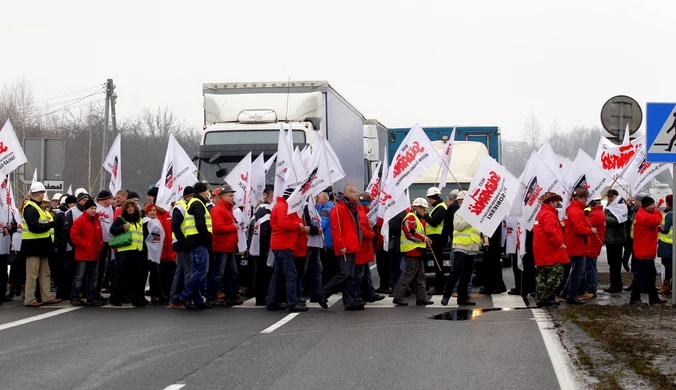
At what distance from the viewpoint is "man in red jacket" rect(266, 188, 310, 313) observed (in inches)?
555

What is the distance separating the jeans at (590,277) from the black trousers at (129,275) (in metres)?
7.14

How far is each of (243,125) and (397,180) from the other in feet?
21.9

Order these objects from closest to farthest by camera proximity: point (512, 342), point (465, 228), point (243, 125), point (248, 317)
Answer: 1. point (512, 342)
2. point (248, 317)
3. point (465, 228)
4. point (243, 125)

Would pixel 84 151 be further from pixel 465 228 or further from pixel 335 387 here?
pixel 335 387

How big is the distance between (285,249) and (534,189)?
3994mm

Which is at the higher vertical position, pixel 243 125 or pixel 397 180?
pixel 243 125

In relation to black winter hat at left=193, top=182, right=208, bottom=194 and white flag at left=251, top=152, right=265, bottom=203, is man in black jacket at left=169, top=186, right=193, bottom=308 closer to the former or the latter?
black winter hat at left=193, top=182, right=208, bottom=194

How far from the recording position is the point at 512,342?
10.7 meters

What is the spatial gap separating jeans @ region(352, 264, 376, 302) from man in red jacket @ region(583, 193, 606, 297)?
11.3 feet

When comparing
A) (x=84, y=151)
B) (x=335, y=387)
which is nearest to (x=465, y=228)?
(x=335, y=387)

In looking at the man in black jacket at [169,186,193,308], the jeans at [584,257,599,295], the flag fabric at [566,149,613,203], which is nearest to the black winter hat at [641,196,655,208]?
the flag fabric at [566,149,613,203]

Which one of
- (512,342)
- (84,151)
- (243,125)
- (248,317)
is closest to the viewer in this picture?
(512,342)

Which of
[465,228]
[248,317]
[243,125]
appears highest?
[243,125]

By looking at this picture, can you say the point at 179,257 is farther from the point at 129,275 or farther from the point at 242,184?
the point at 242,184
